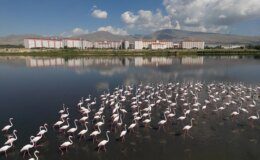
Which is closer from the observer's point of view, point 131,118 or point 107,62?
point 131,118

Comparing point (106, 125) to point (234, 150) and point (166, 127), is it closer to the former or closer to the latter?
point (166, 127)

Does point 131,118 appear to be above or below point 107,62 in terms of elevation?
below

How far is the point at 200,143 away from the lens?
637 inches

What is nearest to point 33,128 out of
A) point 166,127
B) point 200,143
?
point 166,127

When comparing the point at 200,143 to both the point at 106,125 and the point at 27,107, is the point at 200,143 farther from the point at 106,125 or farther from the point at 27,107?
the point at 27,107

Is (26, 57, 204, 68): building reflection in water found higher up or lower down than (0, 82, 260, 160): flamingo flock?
higher up

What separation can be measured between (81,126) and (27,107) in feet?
25.7

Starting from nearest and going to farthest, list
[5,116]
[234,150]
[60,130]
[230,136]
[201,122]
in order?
[234,150], [230,136], [60,130], [201,122], [5,116]

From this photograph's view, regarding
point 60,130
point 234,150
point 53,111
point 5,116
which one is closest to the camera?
point 234,150

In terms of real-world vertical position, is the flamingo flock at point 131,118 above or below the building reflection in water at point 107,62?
below

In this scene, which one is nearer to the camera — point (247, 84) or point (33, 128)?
point (33, 128)

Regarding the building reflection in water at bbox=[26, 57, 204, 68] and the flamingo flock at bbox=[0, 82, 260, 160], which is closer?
the flamingo flock at bbox=[0, 82, 260, 160]

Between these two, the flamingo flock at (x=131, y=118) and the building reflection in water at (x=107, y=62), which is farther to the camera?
the building reflection in water at (x=107, y=62)

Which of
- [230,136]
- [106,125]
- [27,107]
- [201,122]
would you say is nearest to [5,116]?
[27,107]
